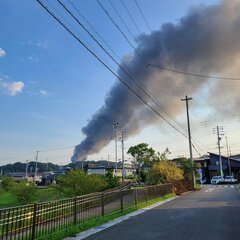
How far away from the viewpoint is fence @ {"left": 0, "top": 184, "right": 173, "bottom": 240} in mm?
8477

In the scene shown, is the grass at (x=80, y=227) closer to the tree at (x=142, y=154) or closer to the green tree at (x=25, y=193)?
the green tree at (x=25, y=193)

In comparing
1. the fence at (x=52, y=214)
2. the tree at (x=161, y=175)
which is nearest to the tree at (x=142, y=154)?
the tree at (x=161, y=175)

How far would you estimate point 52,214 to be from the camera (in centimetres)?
1039

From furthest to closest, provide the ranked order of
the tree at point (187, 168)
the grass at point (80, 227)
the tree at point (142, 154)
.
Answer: the tree at point (142, 154) < the tree at point (187, 168) < the grass at point (80, 227)

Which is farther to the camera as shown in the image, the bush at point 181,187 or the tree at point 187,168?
the tree at point 187,168

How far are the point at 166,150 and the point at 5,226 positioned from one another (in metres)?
39.8

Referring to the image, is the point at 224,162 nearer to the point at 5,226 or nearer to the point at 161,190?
the point at 161,190

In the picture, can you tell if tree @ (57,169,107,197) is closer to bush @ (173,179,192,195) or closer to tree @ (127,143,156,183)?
bush @ (173,179,192,195)

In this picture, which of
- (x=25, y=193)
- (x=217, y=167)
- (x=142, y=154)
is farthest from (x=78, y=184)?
(x=217, y=167)

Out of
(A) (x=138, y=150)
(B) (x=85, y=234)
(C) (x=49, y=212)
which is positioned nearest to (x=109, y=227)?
(B) (x=85, y=234)

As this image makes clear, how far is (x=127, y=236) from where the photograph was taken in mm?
10250

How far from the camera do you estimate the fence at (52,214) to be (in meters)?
8.48

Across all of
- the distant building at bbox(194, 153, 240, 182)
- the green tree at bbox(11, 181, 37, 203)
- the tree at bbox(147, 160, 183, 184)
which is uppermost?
the distant building at bbox(194, 153, 240, 182)

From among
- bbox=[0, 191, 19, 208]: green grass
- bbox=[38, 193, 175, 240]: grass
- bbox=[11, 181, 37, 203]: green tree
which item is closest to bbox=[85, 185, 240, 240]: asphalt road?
bbox=[38, 193, 175, 240]: grass
